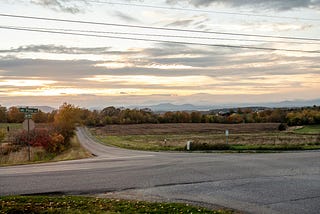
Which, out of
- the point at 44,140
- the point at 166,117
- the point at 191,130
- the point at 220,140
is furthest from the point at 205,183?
the point at 166,117

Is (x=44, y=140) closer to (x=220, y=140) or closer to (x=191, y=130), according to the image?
(x=220, y=140)

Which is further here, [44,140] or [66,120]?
[66,120]

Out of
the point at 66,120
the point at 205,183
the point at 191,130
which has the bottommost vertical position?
the point at 191,130

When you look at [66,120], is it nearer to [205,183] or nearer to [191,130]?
[191,130]

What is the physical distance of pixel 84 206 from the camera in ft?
30.9

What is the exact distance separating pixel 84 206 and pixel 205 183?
15.3 ft

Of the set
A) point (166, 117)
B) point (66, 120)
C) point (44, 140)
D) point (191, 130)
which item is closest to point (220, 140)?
point (44, 140)

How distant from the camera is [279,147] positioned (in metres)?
25.9

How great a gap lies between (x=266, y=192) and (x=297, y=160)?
26.2 ft

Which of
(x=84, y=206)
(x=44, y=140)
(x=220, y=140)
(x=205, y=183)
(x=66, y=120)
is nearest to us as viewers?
(x=84, y=206)

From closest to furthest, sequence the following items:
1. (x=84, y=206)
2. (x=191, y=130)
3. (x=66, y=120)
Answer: (x=84, y=206) < (x=66, y=120) < (x=191, y=130)

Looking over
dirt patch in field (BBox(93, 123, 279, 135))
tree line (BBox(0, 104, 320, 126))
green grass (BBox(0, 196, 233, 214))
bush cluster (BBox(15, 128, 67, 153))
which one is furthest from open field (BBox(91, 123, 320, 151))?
tree line (BBox(0, 104, 320, 126))

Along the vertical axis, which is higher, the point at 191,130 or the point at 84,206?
the point at 84,206

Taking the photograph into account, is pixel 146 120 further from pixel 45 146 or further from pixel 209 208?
pixel 209 208
